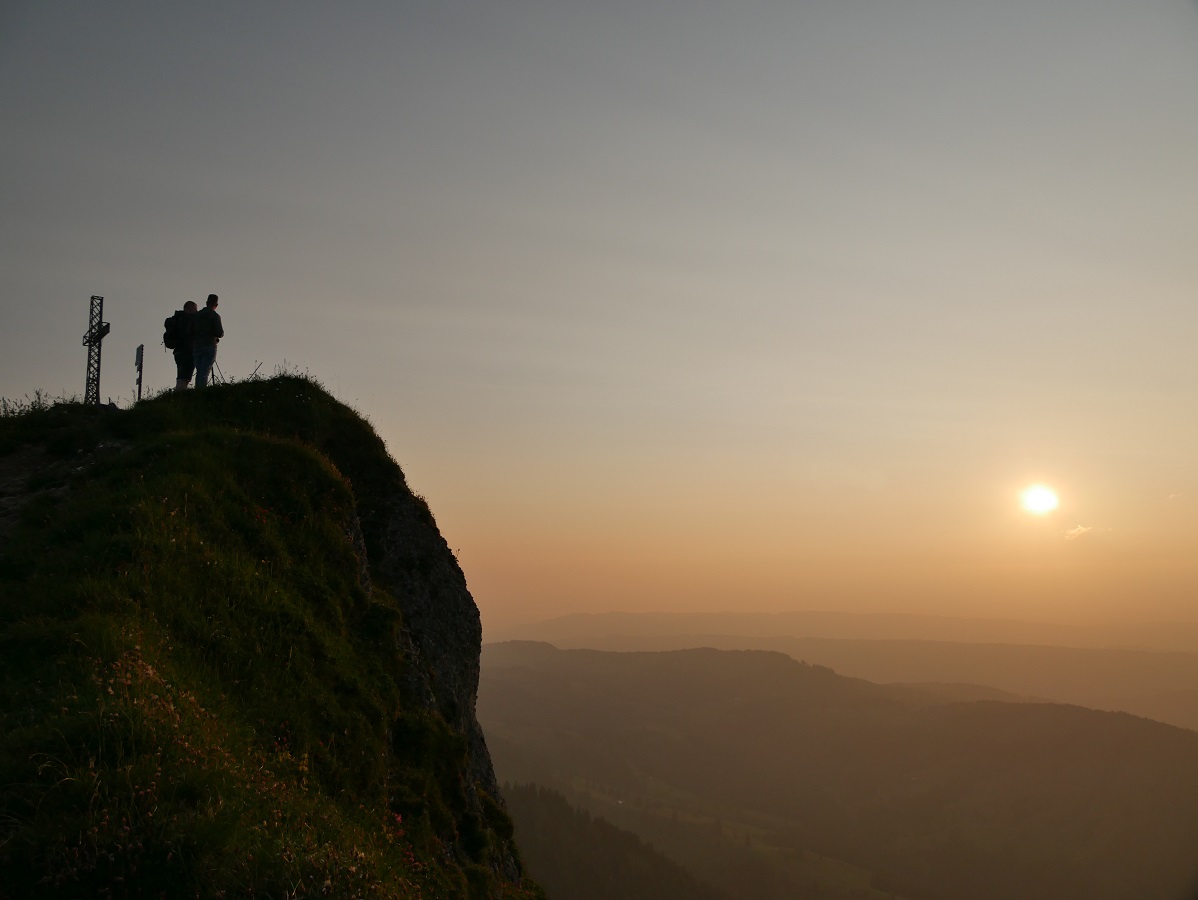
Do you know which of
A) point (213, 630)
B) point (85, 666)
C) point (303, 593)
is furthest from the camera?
point (303, 593)

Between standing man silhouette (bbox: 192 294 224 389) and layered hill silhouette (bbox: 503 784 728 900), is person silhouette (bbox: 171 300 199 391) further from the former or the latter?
layered hill silhouette (bbox: 503 784 728 900)

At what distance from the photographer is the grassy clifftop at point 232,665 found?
741 centimetres

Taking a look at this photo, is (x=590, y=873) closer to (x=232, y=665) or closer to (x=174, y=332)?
(x=174, y=332)

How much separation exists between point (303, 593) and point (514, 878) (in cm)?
850

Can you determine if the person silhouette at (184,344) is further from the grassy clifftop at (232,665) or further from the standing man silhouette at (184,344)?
the grassy clifftop at (232,665)

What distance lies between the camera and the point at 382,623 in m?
16.2

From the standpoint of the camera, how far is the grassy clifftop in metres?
7.41

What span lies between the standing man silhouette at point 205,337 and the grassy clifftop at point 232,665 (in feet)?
13.0

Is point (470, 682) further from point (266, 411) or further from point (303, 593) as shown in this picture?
point (266, 411)

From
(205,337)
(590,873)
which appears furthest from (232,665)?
(590,873)

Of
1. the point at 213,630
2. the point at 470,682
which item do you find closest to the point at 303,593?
the point at 213,630

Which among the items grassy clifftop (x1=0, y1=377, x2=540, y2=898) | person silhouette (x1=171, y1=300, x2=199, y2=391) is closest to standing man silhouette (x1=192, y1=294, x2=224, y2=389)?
person silhouette (x1=171, y1=300, x2=199, y2=391)

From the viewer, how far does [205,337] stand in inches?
1008

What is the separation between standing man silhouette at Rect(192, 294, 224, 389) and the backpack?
2.11 feet
